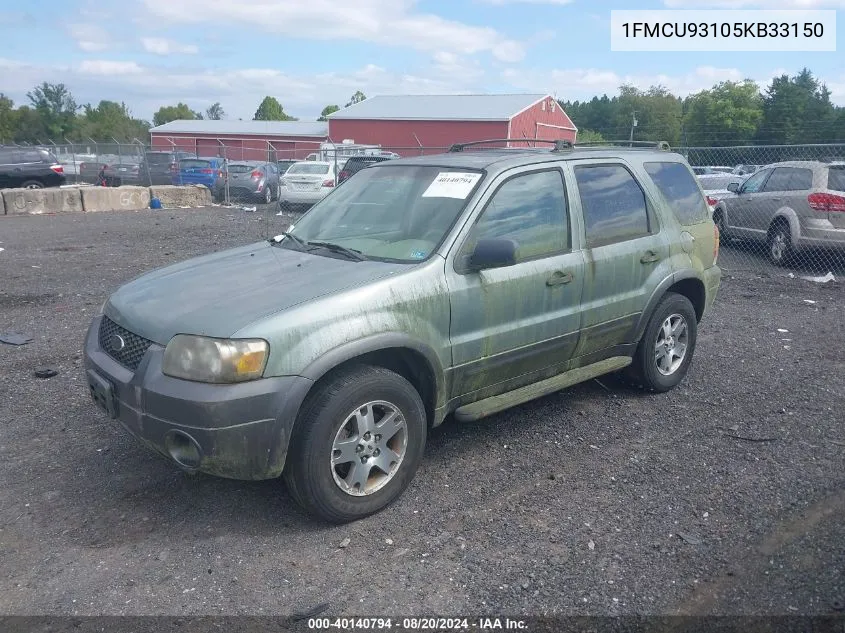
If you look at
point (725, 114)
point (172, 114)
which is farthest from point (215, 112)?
point (725, 114)

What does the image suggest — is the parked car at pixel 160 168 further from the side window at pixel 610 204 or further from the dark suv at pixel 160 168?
the side window at pixel 610 204

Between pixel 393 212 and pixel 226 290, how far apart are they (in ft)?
3.93

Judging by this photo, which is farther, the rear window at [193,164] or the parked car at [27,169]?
the rear window at [193,164]

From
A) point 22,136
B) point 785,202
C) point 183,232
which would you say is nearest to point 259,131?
point 22,136

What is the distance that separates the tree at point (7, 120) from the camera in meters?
65.4

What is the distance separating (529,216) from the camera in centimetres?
439

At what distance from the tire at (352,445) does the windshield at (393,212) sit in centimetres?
79

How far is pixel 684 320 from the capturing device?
5477 millimetres

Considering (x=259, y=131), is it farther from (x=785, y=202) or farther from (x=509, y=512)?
(x=509, y=512)

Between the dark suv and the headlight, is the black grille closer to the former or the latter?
the headlight

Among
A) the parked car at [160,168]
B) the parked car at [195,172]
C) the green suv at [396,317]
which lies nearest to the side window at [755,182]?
the green suv at [396,317]

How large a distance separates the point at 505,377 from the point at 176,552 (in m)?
2.01

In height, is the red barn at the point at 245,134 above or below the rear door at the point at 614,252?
above

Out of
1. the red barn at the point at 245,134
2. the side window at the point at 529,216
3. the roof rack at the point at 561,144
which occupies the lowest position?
the side window at the point at 529,216
